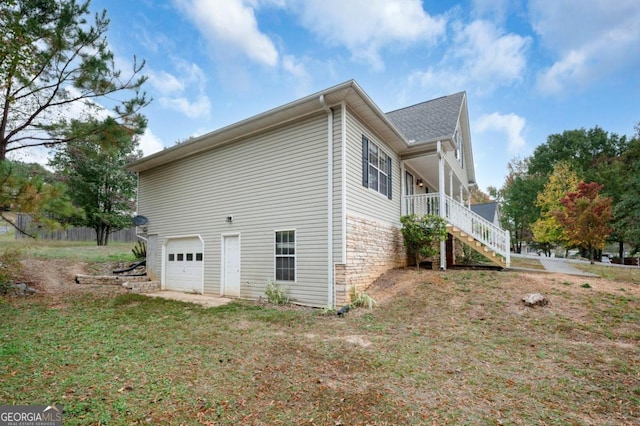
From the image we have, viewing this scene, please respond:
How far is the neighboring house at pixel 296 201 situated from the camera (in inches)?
295

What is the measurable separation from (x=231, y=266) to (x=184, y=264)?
256 cm

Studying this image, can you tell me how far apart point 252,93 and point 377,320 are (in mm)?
13006

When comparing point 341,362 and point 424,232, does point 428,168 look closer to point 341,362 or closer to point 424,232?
point 424,232

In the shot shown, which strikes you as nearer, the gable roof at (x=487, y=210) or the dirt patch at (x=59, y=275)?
the dirt patch at (x=59, y=275)

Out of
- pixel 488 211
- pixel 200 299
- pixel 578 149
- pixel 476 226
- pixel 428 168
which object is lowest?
pixel 200 299

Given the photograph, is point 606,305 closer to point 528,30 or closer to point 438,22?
point 438,22

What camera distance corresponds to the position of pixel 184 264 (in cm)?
1073

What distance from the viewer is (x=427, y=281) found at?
8.39m

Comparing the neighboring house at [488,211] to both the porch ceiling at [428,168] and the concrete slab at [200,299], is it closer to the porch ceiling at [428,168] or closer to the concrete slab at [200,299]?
the porch ceiling at [428,168]

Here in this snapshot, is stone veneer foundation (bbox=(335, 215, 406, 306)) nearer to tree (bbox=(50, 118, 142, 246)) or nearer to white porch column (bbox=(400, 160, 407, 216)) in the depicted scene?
white porch column (bbox=(400, 160, 407, 216))

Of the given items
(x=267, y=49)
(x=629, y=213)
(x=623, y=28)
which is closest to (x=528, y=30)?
(x=623, y=28)

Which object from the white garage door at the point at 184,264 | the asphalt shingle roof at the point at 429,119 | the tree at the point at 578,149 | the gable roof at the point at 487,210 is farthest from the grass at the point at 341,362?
the tree at the point at 578,149

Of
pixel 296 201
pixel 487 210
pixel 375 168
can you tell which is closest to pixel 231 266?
pixel 296 201

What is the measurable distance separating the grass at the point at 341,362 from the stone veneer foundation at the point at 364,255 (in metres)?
0.87
